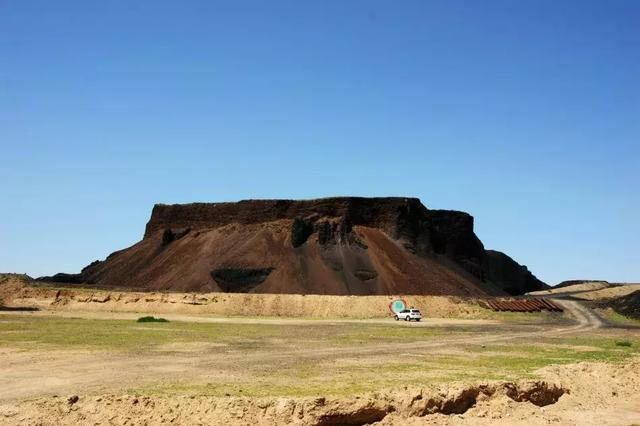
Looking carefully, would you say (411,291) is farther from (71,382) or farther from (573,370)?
(71,382)

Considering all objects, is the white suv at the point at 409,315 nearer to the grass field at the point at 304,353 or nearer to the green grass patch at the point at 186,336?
the green grass patch at the point at 186,336

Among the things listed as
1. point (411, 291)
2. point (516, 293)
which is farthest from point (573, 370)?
point (516, 293)

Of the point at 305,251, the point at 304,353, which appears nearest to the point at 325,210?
the point at 305,251

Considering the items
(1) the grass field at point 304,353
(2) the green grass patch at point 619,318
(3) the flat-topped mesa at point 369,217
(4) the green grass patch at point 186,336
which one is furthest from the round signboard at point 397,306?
(1) the grass field at point 304,353

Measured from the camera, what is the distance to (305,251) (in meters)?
87.5

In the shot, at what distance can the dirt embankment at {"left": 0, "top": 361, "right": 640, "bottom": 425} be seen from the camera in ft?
52.6

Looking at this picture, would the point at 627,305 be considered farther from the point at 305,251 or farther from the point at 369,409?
the point at 369,409

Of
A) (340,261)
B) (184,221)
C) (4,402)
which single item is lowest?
(4,402)

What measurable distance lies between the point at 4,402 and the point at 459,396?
12373 millimetres

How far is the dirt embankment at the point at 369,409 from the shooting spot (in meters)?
16.0

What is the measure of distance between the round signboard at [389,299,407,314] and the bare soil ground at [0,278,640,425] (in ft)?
101

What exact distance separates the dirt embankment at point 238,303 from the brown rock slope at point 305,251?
6.46m

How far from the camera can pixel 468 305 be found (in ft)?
234

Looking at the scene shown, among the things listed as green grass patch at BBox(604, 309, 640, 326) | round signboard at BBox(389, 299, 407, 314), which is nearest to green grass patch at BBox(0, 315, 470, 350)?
round signboard at BBox(389, 299, 407, 314)
